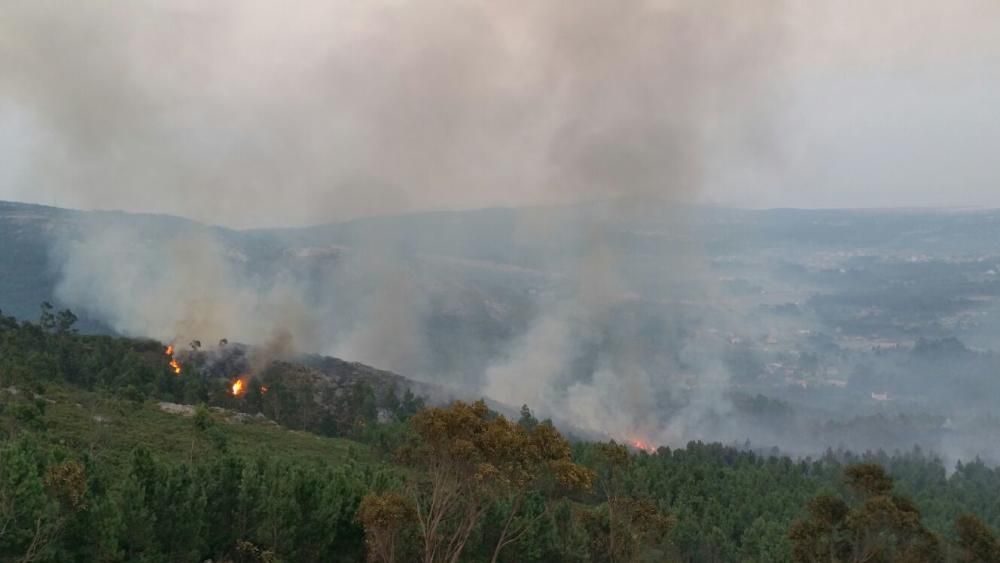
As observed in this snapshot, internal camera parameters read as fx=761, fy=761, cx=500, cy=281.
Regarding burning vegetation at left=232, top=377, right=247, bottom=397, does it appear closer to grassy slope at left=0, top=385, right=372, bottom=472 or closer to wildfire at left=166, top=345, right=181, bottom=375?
wildfire at left=166, top=345, right=181, bottom=375

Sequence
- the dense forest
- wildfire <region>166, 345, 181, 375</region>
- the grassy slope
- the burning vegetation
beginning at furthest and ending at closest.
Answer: wildfire <region>166, 345, 181, 375</region>
the burning vegetation
the grassy slope
the dense forest

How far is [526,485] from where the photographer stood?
105ft

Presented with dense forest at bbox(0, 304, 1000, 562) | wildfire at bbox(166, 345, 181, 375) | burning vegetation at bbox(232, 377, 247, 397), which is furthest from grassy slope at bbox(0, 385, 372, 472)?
wildfire at bbox(166, 345, 181, 375)

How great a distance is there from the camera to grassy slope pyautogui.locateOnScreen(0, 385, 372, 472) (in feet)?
197

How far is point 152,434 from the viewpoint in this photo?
2724 inches

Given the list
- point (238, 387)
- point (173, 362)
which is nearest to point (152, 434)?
point (238, 387)

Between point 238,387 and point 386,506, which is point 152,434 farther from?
point 238,387

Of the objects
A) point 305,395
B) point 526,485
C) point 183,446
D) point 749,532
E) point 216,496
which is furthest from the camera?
point 305,395

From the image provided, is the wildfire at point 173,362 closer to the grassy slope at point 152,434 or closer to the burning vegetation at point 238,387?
the burning vegetation at point 238,387

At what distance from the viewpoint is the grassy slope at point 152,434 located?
197ft

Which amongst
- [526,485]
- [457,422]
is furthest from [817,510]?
[457,422]

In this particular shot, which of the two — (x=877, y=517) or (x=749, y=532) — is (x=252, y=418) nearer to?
(x=749, y=532)

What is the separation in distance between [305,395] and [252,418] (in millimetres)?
24210

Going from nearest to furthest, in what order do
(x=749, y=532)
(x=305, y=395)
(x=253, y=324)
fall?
(x=749, y=532)
(x=305, y=395)
(x=253, y=324)
